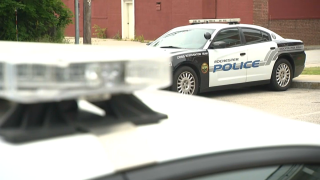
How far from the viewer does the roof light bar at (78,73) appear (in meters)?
1.25

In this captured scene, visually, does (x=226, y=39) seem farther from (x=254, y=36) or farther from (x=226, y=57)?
(x=254, y=36)

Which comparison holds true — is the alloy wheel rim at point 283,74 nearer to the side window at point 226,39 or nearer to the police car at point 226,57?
the police car at point 226,57

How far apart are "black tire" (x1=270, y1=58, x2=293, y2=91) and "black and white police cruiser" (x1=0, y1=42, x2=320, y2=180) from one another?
36.8 ft

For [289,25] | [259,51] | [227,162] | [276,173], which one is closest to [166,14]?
[289,25]

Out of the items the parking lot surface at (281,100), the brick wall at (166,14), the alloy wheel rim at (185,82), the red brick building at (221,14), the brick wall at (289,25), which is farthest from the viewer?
the brick wall at (166,14)

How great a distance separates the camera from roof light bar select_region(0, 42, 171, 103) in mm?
1250

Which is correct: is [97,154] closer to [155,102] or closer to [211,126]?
[211,126]

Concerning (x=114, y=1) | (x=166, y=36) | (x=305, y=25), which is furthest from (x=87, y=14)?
(x=114, y=1)

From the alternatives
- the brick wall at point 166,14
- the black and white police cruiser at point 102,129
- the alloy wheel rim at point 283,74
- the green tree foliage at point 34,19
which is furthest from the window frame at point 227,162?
the brick wall at point 166,14

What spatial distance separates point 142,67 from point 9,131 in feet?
1.21

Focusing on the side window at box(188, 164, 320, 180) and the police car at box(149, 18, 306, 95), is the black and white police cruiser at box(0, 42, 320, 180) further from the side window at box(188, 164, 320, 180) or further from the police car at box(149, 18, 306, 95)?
the police car at box(149, 18, 306, 95)

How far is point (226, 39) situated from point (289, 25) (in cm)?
1584

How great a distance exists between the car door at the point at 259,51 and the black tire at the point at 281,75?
17 cm

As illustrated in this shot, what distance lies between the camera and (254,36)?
487 inches
